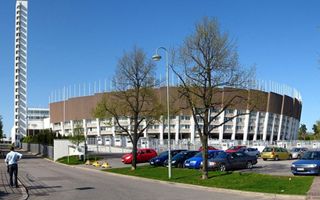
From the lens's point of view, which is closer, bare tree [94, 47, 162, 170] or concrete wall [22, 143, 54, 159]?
bare tree [94, 47, 162, 170]

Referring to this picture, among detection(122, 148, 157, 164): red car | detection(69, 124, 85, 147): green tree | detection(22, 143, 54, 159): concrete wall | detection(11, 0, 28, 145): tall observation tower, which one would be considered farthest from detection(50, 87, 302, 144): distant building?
detection(122, 148, 157, 164): red car

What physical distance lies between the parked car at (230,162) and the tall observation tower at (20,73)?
135479 mm

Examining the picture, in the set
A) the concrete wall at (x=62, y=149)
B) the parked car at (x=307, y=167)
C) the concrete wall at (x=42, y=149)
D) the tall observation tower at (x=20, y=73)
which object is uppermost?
the tall observation tower at (x=20, y=73)

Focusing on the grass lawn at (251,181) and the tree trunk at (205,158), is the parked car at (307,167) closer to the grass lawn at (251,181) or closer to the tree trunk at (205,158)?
the grass lawn at (251,181)

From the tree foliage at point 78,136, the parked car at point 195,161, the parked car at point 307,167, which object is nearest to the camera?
the parked car at point 307,167

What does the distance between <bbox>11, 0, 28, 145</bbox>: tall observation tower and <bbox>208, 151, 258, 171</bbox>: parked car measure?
444 ft

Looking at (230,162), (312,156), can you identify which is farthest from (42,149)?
(312,156)

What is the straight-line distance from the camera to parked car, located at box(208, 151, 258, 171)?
30.0m

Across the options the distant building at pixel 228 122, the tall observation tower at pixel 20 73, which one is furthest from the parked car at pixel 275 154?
the tall observation tower at pixel 20 73

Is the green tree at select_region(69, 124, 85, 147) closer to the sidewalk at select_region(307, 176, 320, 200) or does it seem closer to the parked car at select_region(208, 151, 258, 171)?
the parked car at select_region(208, 151, 258, 171)

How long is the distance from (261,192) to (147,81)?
2023 centimetres

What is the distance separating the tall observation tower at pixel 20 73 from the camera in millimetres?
158000

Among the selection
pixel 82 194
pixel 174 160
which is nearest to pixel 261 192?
pixel 82 194

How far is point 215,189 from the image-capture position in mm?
21469
